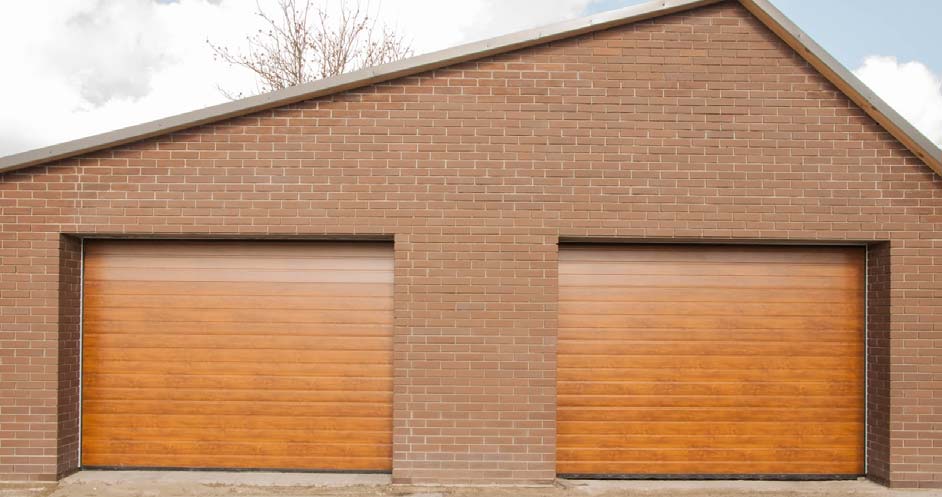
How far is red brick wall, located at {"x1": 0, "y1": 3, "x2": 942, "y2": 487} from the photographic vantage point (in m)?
7.57

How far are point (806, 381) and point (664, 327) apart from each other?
1621 millimetres

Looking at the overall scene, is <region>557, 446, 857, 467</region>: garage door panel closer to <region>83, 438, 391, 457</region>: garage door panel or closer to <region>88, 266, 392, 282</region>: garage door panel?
<region>83, 438, 391, 457</region>: garage door panel

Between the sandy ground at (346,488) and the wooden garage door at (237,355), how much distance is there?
0.24 m

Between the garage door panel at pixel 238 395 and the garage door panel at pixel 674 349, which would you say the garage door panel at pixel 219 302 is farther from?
the garage door panel at pixel 674 349

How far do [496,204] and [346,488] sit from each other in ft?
10.5

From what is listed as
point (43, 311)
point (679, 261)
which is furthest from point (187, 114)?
point (679, 261)

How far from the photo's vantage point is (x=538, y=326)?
25.0 feet

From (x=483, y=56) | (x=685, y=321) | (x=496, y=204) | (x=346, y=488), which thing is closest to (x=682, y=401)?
(x=685, y=321)

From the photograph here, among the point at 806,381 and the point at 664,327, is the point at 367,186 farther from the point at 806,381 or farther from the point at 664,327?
the point at 806,381

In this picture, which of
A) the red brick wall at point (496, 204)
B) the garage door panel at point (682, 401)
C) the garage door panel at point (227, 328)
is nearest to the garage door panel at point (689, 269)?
the red brick wall at point (496, 204)

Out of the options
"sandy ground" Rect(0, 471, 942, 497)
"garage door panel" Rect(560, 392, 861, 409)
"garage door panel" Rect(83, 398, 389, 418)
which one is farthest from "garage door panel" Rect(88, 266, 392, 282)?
"garage door panel" Rect(560, 392, 861, 409)

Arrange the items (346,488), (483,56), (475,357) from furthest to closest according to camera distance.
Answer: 1. (483,56)
2. (475,357)
3. (346,488)

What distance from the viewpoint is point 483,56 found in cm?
773

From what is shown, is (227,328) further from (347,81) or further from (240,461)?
(347,81)
